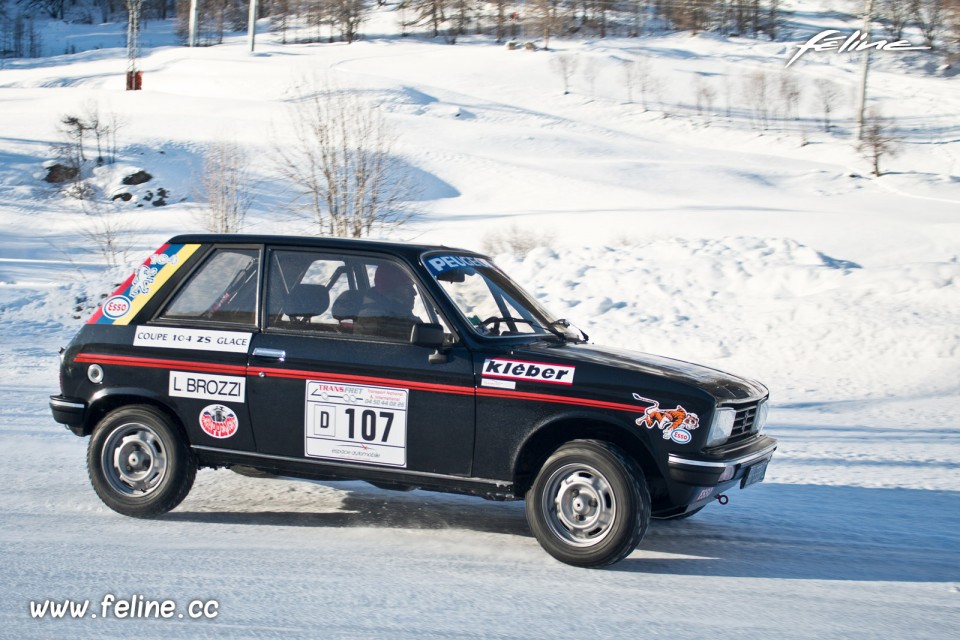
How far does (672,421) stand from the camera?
16.7ft

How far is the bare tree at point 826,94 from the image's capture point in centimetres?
5388

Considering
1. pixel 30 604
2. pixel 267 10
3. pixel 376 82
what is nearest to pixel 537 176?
pixel 376 82

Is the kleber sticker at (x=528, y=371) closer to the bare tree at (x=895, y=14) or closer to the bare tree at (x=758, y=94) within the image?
the bare tree at (x=758, y=94)

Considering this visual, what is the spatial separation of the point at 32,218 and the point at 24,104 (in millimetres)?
18849

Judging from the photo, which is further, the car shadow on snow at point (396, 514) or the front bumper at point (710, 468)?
the car shadow on snow at point (396, 514)

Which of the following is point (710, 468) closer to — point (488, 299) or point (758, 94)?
point (488, 299)

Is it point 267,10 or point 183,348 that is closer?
point 183,348

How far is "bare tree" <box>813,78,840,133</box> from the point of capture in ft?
177

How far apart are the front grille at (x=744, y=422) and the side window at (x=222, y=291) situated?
2.92 metres

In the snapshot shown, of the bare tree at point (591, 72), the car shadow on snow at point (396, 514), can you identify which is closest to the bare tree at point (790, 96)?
the bare tree at point (591, 72)

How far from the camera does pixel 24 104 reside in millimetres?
47094

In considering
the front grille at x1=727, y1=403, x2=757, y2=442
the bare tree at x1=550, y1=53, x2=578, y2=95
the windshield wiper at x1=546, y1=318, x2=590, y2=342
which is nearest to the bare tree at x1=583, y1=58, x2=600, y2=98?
the bare tree at x1=550, y1=53, x2=578, y2=95

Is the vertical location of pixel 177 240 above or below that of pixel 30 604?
above

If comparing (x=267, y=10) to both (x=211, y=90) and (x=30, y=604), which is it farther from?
(x=30, y=604)
